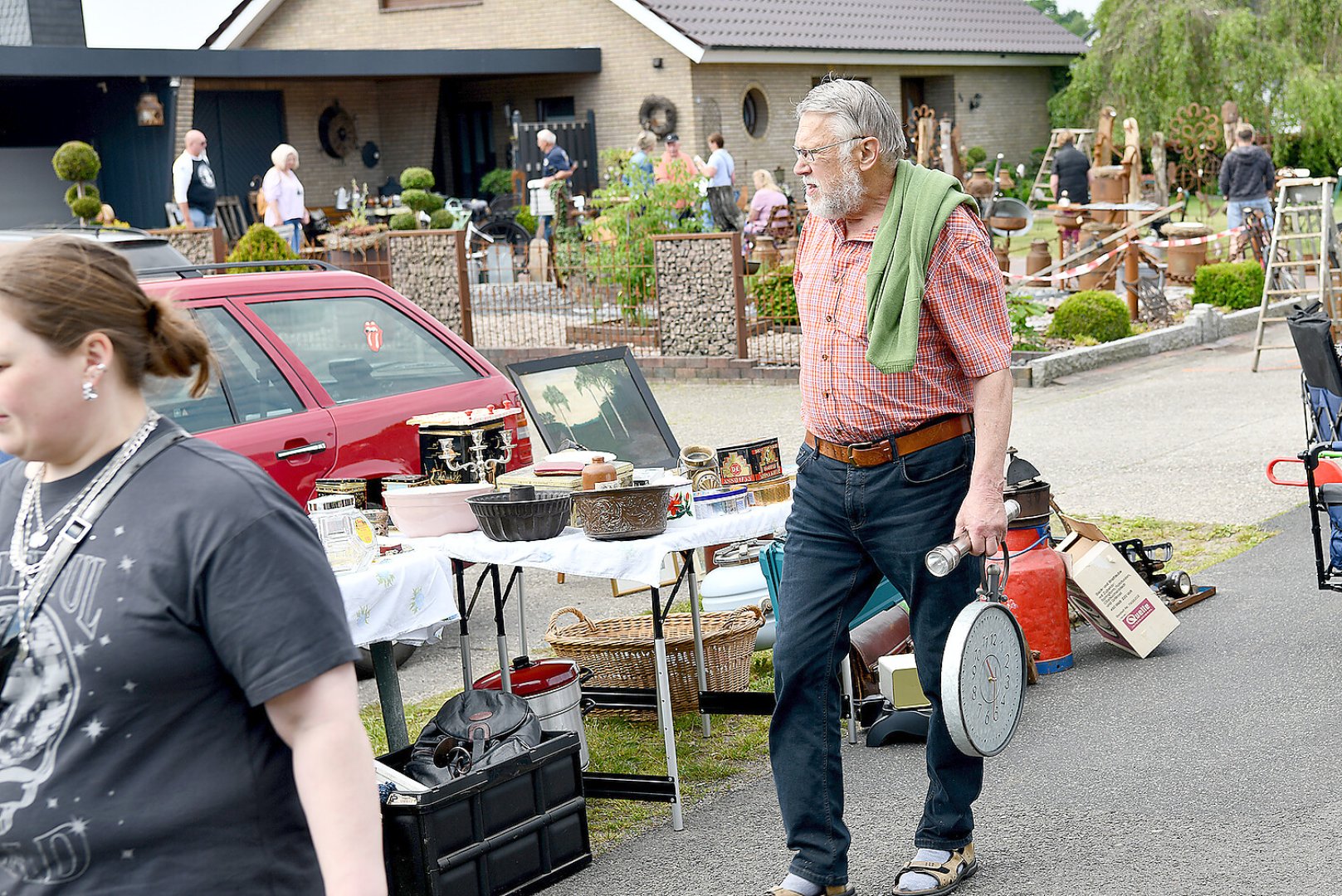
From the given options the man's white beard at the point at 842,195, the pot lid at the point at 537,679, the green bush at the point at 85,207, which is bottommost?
the pot lid at the point at 537,679

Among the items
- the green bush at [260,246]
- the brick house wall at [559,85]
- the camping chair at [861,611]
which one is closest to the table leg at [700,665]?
the camping chair at [861,611]

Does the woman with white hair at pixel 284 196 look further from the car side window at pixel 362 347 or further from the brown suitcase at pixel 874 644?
the brown suitcase at pixel 874 644

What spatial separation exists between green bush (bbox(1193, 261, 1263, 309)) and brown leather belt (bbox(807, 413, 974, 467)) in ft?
46.3

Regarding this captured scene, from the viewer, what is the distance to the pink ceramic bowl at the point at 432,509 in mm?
4664

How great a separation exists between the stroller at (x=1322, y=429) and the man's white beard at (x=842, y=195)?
253 centimetres

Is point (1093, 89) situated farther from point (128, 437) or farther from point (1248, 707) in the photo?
point (128, 437)

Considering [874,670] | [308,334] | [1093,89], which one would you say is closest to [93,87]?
[1093,89]

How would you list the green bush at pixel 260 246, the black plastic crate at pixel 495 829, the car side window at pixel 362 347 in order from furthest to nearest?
the green bush at pixel 260 246 → the car side window at pixel 362 347 → the black plastic crate at pixel 495 829

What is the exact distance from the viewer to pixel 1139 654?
6.02 meters

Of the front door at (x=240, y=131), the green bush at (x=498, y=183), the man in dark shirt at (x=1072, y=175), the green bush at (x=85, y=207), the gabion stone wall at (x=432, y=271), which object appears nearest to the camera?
the gabion stone wall at (x=432, y=271)

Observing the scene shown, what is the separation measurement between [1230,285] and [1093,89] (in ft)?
59.9

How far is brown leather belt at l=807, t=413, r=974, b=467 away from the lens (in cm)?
384

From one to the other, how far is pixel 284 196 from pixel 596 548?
48.2ft

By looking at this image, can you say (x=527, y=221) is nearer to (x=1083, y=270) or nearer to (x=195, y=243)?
(x=195, y=243)
